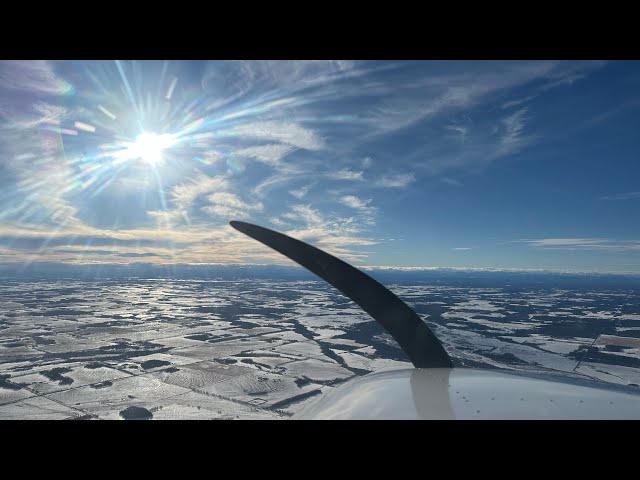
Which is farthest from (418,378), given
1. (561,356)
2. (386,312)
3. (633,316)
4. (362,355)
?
(633,316)

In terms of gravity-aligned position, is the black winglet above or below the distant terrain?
above

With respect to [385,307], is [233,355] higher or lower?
lower

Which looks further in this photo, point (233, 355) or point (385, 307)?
point (233, 355)

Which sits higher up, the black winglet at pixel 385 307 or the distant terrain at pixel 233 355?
the black winglet at pixel 385 307

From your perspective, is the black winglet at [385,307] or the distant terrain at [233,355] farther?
the distant terrain at [233,355]

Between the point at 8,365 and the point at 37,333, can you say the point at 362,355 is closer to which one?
the point at 8,365

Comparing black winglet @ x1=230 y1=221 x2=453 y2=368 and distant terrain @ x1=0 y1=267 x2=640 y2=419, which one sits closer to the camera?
black winglet @ x1=230 y1=221 x2=453 y2=368
